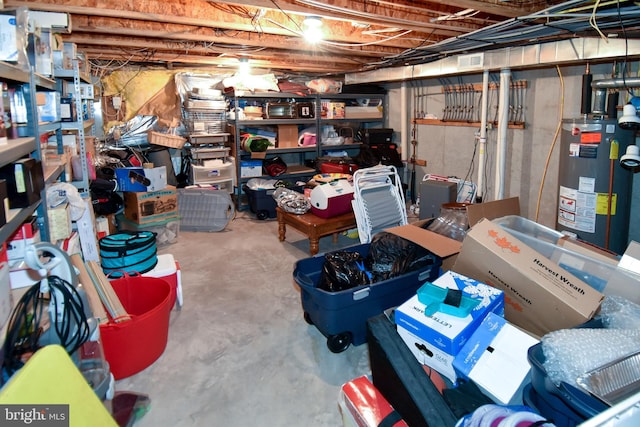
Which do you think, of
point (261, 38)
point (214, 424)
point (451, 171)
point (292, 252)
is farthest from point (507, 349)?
point (451, 171)

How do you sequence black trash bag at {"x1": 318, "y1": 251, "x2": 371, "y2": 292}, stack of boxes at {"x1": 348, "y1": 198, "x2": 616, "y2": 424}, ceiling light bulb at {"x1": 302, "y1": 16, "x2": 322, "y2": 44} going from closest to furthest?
1. stack of boxes at {"x1": 348, "y1": 198, "x2": 616, "y2": 424}
2. black trash bag at {"x1": 318, "y1": 251, "x2": 371, "y2": 292}
3. ceiling light bulb at {"x1": 302, "y1": 16, "x2": 322, "y2": 44}

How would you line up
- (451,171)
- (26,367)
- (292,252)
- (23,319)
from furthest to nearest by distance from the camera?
1. (451,171)
2. (292,252)
3. (23,319)
4. (26,367)

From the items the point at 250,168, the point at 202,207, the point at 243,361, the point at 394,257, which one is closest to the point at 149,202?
the point at 202,207

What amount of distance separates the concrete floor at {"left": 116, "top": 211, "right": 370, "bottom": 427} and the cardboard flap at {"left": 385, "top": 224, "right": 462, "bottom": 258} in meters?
0.80

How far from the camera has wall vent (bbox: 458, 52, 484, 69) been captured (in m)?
4.05

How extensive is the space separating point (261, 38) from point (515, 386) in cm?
342

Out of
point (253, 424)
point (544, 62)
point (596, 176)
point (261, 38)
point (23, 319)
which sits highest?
Result: point (261, 38)

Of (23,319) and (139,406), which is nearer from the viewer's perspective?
(23,319)

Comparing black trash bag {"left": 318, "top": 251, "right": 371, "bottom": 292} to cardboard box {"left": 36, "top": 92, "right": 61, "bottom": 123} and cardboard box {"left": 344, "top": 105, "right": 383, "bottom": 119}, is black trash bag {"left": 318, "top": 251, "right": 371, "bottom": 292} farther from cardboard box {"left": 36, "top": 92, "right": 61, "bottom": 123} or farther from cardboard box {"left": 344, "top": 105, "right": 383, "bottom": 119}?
cardboard box {"left": 344, "top": 105, "right": 383, "bottom": 119}

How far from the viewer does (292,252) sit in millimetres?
4266

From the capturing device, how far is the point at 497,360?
5.49 feet

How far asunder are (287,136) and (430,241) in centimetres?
347

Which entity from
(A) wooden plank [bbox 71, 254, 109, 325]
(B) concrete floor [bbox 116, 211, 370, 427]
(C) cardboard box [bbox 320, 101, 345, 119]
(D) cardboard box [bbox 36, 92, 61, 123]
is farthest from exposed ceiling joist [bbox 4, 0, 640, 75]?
(B) concrete floor [bbox 116, 211, 370, 427]

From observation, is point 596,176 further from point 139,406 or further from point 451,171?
point 139,406
